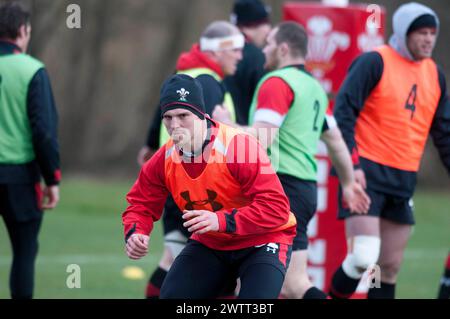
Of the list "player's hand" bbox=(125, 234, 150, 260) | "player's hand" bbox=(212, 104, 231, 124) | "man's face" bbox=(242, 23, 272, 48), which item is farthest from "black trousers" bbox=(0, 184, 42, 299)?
"man's face" bbox=(242, 23, 272, 48)

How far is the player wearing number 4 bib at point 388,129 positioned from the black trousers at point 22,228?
226 cm

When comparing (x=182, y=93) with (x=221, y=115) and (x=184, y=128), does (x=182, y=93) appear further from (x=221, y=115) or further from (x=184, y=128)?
(x=221, y=115)

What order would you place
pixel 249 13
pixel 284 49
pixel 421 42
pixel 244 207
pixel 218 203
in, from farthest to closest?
pixel 249 13 → pixel 421 42 → pixel 284 49 → pixel 218 203 → pixel 244 207

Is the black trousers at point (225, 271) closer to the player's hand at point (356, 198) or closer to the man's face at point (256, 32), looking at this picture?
the player's hand at point (356, 198)

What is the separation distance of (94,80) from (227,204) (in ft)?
51.6

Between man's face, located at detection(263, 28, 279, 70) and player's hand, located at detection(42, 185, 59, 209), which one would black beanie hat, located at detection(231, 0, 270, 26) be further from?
player's hand, located at detection(42, 185, 59, 209)

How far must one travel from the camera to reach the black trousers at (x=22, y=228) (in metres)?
6.97

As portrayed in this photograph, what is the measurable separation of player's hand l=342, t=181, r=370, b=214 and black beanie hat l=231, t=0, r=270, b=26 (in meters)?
2.28

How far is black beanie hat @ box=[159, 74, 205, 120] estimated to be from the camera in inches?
210

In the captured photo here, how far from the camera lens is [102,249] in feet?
38.8

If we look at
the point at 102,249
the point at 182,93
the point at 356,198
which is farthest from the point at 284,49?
the point at 102,249

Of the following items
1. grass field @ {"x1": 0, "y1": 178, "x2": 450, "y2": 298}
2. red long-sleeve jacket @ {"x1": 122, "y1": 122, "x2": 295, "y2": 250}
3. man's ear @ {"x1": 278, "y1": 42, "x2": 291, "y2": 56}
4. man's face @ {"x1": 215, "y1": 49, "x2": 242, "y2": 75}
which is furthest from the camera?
grass field @ {"x1": 0, "y1": 178, "x2": 450, "y2": 298}

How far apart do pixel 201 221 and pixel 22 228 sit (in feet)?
7.73

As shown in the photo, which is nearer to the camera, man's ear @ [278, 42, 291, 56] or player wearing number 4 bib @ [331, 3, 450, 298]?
man's ear @ [278, 42, 291, 56]
